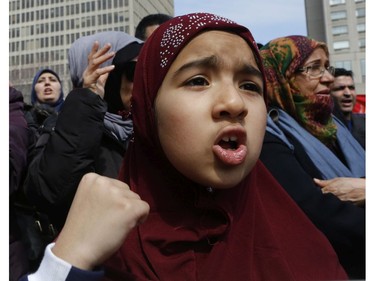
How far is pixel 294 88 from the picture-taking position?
128cm

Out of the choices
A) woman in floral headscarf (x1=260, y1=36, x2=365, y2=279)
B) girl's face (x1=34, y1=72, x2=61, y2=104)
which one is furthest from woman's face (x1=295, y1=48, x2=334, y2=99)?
girl's face (x1=34, y1=72, x2=61, y2=104)

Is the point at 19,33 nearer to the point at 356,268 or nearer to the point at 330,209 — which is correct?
the point at 330,209

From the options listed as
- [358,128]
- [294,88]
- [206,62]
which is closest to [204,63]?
[206,62]

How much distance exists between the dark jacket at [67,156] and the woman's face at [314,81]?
0.68m

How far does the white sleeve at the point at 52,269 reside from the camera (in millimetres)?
556

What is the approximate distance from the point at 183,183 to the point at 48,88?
1159mm

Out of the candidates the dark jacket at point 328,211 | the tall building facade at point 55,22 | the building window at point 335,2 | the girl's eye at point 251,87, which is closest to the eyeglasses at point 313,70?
the building window at point 335,2

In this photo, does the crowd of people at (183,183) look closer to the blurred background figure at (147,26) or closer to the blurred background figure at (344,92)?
the blurred background figure at (147,26)

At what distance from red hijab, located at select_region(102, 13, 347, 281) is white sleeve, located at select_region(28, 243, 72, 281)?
0.12 m

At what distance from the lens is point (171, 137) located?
67cm

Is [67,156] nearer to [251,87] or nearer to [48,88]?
[251,87]

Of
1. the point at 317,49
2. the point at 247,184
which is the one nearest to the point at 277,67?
the point at 317,49

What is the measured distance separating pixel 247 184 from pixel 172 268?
0.24 metres

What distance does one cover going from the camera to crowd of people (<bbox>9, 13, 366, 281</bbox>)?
0.60m
